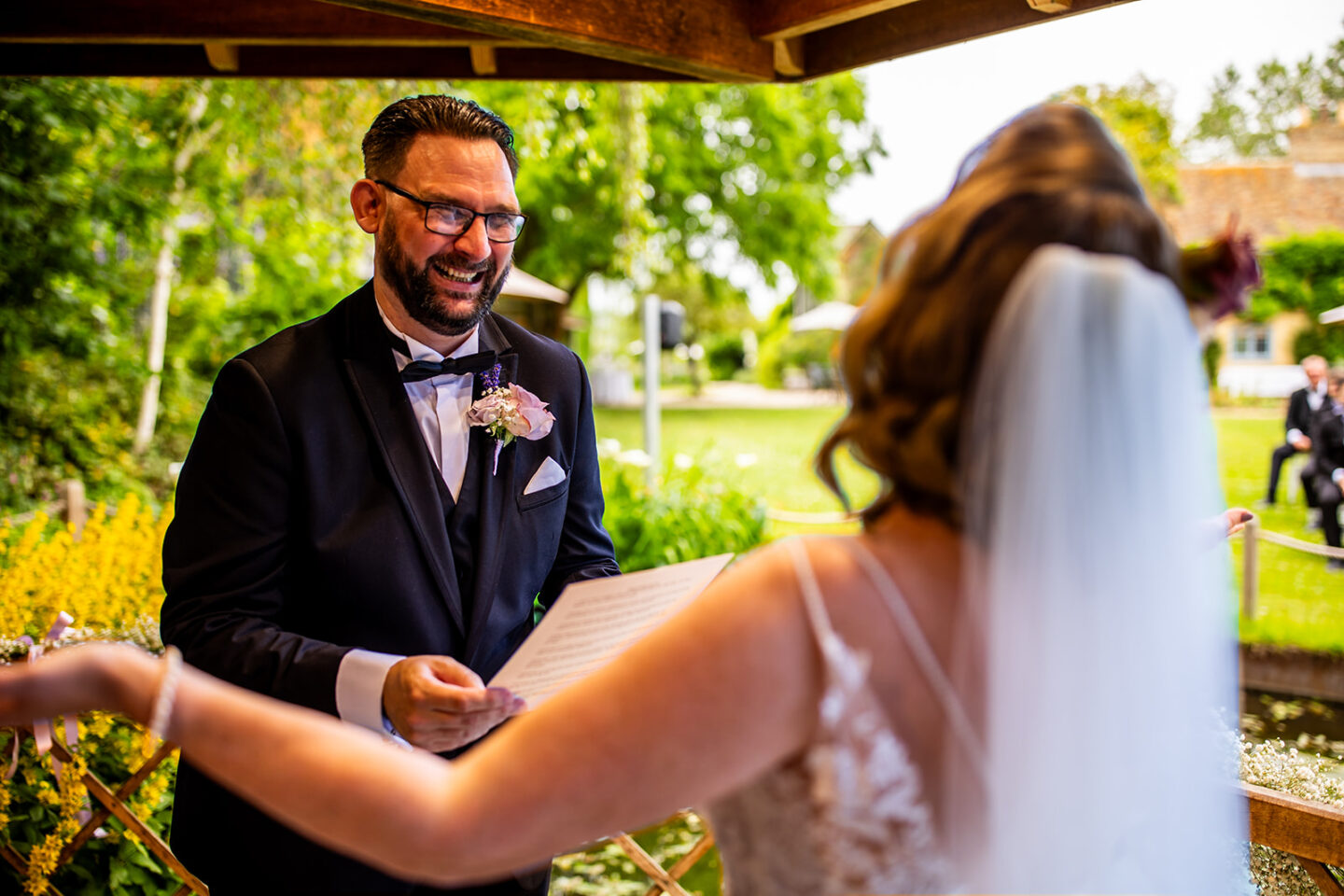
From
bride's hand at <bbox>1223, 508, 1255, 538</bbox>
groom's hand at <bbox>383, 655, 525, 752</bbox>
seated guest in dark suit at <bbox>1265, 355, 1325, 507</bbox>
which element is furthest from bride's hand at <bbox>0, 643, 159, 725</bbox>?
seated guest in dark suit at <bbox>1265, 355, 1325, 507</bbox>

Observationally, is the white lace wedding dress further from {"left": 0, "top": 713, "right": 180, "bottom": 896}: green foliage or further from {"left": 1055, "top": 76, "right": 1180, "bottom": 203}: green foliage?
{"left": 1055, "top": 76, "right": 1180, "bottom": 203}: green foliage

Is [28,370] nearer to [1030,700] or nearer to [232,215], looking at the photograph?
[232,215]

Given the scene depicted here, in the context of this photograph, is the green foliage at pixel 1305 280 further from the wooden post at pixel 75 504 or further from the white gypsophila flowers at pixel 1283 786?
the wooden post at pixel 75 504

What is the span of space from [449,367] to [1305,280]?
2446cm

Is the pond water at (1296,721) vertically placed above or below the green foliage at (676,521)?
below

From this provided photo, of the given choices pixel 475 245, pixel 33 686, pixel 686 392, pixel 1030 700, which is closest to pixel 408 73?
pixel 475 245

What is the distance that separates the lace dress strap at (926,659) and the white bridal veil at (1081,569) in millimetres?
13

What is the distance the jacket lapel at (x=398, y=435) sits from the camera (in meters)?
1.82

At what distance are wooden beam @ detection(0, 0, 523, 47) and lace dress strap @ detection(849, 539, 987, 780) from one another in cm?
209

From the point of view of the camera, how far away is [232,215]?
845 centimetres

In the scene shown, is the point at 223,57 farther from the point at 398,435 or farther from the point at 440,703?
the point at 440,703

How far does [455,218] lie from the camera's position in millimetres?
1946

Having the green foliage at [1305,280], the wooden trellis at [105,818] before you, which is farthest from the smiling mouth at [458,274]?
the green foliage at [1305,280]

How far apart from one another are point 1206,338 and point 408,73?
8.29 feet
